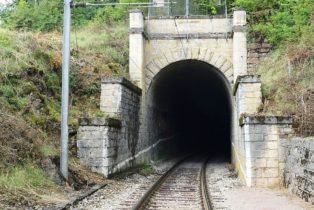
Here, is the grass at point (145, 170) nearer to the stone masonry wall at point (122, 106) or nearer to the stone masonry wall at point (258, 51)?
the stone masonry wall at point (122, 106)

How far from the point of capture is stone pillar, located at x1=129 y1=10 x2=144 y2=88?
56.7ft

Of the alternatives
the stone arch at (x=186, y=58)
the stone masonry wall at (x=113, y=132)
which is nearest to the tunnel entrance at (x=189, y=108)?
the stone arch at (x=186, y=58)

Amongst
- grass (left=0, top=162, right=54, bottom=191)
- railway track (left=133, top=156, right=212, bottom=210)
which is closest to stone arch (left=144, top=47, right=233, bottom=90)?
railway track (left=133, top=156, right=212, bottom=210)

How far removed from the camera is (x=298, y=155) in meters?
10.0

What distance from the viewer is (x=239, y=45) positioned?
17.3 meters

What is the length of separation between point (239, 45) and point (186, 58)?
2.09m

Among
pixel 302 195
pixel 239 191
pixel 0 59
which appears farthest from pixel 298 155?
pixel 0 59

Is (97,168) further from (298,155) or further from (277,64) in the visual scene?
(277,64)

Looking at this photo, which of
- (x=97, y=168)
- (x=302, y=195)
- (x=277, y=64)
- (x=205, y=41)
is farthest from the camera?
(x=205, y=41)

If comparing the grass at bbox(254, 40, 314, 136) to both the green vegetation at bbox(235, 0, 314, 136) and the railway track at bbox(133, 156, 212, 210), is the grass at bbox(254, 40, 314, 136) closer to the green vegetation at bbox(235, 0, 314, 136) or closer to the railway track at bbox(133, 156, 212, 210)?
the green vegetation at bbox(235, 0, 314, 136)

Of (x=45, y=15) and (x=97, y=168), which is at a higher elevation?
(x=45, y=15)

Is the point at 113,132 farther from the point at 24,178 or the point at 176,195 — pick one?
the point at 24,178

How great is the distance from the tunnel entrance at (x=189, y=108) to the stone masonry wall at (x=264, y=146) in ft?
20.7

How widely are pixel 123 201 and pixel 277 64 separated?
366 inches
